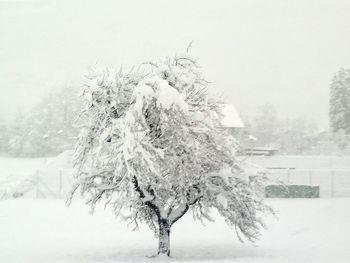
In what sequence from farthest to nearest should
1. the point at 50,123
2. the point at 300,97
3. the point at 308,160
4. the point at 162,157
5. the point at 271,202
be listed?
the point at 300,97, the point at 50,123, the point at 308,160, the point at 271,202, the point at 162,157

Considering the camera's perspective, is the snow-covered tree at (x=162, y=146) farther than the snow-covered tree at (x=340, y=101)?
No

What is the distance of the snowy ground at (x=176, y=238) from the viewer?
18375 millimetres

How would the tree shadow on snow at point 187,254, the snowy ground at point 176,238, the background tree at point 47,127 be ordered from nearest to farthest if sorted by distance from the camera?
the tree shadow on snow at point 187,254
the snowy ground at point 176,238
the background tree at point 47,127

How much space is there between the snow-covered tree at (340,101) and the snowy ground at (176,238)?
27156mm

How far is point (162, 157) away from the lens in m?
16.1

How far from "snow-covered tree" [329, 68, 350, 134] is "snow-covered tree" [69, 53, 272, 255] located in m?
43.5

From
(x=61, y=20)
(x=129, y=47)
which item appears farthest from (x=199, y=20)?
(x=61, y=20)

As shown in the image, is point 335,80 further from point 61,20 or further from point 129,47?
point 61,20

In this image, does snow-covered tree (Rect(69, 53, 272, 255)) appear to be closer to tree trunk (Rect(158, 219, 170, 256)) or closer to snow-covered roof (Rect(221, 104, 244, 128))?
tree trunk (Rect(158, 219, 170, 256))

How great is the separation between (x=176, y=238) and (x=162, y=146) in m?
8.50

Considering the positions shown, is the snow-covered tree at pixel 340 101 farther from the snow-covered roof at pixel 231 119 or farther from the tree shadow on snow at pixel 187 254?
the tree shadow on snow at pixel 187 254

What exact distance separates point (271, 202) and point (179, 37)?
68670 millimetres

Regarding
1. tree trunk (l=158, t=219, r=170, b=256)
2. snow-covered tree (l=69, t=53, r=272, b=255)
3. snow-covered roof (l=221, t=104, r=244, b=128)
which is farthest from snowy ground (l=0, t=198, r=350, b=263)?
snow-covered roof (l=221, t=104, r=244, b=128)

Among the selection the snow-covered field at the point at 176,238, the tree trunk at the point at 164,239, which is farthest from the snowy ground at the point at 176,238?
the tree trunk at the point at 164,239
